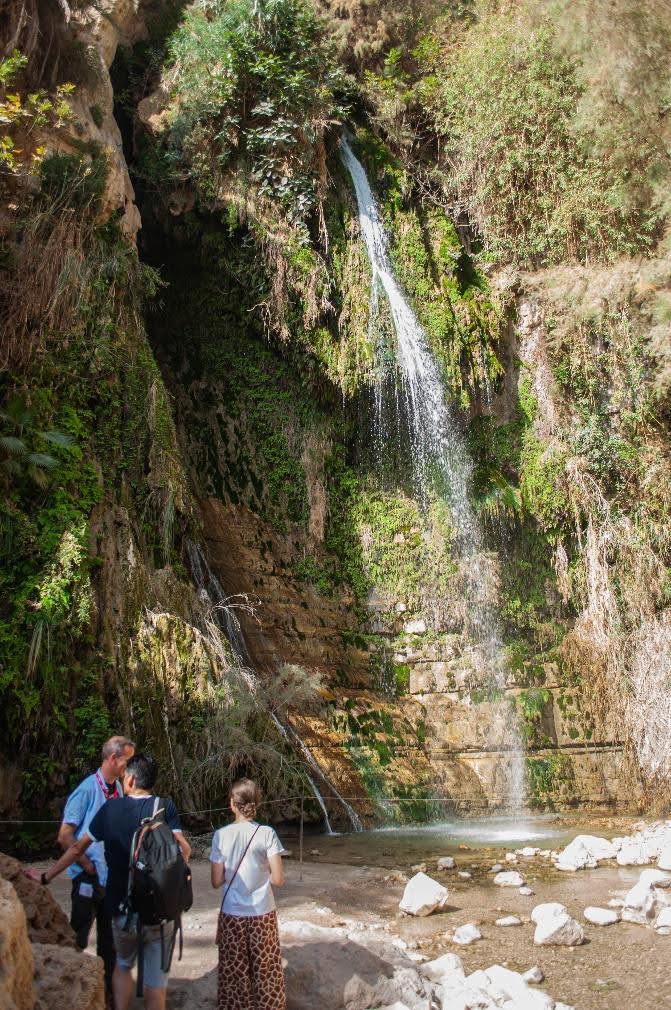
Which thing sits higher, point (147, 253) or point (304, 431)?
point (147, 253)

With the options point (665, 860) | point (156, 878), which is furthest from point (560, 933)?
point (156, 878)

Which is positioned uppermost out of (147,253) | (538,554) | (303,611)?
(147,253)

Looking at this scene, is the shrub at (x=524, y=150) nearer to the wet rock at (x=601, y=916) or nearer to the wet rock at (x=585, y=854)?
the wet rock at (x=585, y=854)

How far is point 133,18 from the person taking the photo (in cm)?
1259

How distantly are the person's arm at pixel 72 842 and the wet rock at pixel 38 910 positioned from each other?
314 mm

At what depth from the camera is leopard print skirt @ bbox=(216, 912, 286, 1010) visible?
356 cm

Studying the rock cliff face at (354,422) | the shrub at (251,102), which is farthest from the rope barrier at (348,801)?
the shrub at (251,102)

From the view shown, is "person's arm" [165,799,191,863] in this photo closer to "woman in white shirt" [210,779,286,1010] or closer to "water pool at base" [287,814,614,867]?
"woman in white shirt" [210,779,286,1010]

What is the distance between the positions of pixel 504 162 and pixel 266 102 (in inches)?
163

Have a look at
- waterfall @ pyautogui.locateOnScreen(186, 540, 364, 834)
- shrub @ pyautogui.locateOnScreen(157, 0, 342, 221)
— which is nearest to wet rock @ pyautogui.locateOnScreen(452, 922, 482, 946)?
waterfall @ pyautogui.locateOnScreen(186, 540, 364, 834)

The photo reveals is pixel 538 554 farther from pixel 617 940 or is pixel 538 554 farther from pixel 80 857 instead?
pixel 80 857

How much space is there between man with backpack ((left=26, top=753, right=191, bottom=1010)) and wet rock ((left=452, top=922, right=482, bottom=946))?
245 cm

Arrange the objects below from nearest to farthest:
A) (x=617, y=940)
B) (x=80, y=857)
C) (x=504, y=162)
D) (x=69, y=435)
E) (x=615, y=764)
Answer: (x=80, y=857) < (x=617, y=940) < (x=69, y=435) < (x=615, y=764) < (x=504, y=162)

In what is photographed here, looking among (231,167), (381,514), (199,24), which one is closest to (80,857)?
(381,514)
